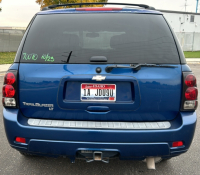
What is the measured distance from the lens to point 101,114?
7.58 feet

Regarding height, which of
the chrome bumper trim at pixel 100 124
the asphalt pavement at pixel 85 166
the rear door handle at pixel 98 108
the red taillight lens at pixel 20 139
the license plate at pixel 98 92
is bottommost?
the asphalt pavement at pixel 85 166

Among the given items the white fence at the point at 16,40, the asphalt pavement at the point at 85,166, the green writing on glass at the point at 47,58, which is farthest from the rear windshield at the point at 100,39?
the white fence at the point at 16,40

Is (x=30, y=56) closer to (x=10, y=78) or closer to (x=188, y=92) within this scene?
(x=10, y=78)

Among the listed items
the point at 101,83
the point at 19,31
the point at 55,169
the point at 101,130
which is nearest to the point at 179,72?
the point at 101,83

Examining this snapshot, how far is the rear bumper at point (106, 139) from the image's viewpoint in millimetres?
2232

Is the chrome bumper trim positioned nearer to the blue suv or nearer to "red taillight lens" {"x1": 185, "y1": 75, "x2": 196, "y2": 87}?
the blue suv

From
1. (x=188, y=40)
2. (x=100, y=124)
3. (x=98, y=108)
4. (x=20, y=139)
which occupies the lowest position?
(x=188, y=40)

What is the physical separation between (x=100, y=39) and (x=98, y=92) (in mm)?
573

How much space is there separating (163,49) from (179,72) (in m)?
0.28

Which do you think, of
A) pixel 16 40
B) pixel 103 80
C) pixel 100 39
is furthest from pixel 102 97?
pixel 16 40

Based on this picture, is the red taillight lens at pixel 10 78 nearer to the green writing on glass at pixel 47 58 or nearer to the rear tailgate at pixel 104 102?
the rear tailgate at pixel 104 102

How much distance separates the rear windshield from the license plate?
247 mm

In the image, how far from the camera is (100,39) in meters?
2.44

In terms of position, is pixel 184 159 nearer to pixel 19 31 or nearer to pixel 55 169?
pixel 55 169
